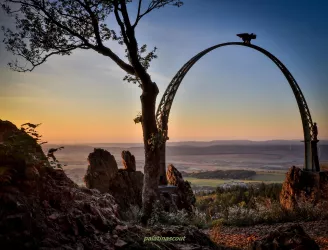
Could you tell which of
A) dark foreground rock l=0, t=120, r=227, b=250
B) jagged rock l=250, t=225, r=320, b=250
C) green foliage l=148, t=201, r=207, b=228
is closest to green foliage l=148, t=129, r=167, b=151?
green foliage l=148, t=201, r=207, b=228

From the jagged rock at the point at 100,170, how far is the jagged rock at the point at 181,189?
2128 mm

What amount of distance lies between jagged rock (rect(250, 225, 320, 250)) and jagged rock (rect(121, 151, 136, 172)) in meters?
5.90

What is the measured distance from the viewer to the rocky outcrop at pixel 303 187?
11352 millimetres

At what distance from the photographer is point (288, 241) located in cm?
496

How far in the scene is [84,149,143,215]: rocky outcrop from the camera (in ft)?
31.9

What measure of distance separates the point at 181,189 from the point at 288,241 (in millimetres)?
6428

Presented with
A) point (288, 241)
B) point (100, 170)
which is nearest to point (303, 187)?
point (100, 170)

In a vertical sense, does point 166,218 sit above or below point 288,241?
below

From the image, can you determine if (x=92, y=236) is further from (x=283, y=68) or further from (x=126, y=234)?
(x=283, y=68)

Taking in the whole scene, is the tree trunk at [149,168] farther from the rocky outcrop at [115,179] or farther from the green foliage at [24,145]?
the green foliage at [24,145]

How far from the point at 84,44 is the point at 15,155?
560 cm

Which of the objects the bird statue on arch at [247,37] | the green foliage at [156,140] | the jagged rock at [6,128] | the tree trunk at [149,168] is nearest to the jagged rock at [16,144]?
the jagged rock at [6,128]

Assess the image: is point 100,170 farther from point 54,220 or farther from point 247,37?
point 247,37

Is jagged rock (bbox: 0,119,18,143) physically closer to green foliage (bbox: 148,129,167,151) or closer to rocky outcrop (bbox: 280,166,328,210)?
green foliage (bbox: 148,129,167,151)
